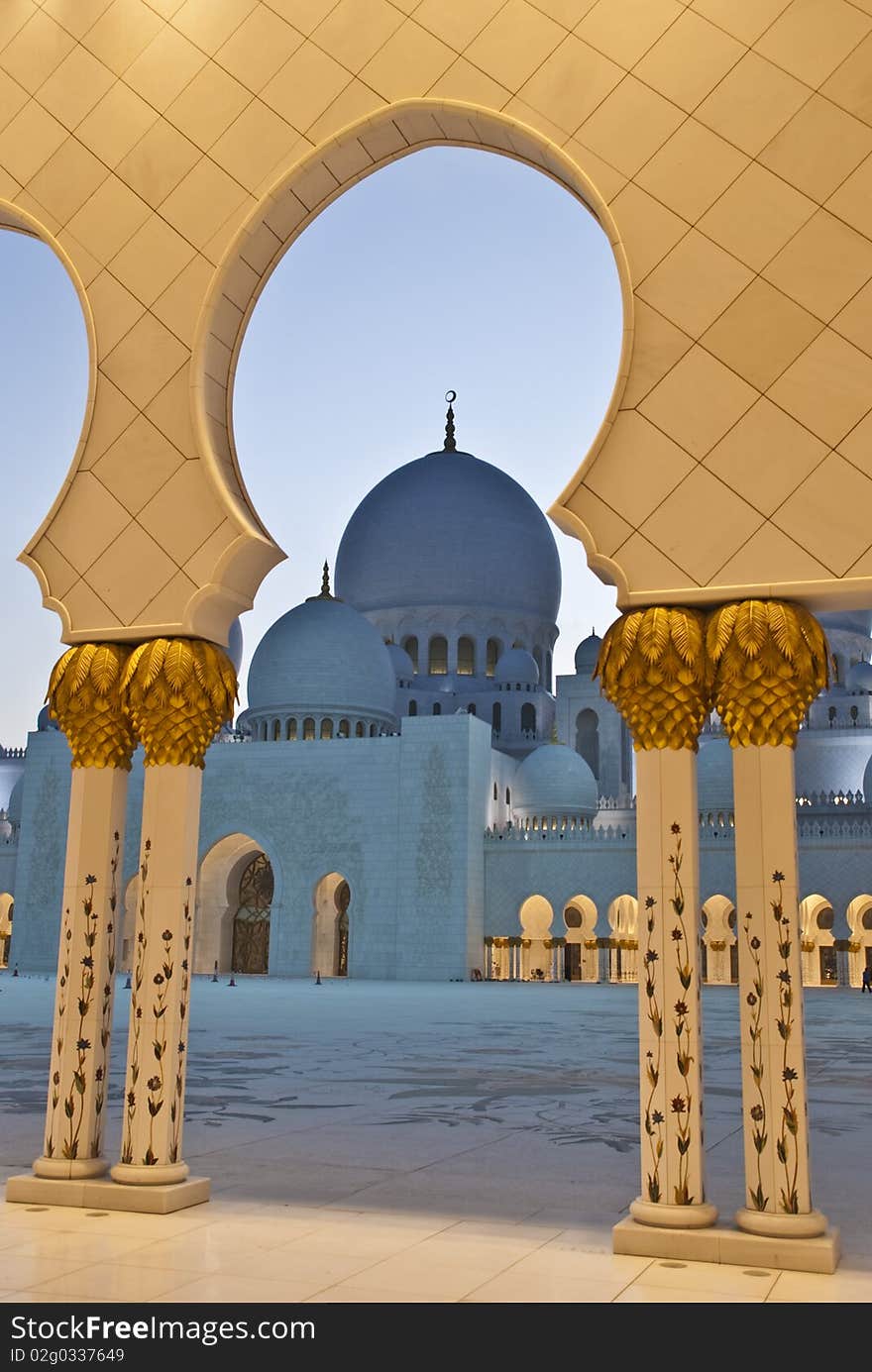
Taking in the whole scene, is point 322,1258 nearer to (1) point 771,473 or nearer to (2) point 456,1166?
(2) point 456,1166

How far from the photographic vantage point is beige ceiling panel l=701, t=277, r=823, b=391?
4098mm

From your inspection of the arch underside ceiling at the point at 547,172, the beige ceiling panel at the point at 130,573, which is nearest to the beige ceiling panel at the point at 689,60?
the arch underside ceiling at the point at 547,172

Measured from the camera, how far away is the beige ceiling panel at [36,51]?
205 inches

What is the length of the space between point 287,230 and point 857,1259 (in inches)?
162

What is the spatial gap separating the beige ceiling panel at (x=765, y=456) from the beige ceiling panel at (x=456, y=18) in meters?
1.81

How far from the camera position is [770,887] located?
3.83 m


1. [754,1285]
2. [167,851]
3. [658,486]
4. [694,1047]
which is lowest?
[754,1285]

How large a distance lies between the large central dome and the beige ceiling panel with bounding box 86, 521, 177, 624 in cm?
2896

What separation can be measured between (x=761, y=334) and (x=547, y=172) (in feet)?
3.94

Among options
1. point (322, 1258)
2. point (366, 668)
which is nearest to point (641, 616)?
point (322, 1258)

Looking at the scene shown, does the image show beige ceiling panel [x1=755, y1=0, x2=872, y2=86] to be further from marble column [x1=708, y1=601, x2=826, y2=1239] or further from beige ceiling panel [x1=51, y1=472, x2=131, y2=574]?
beige ceiling panel [x1=51, y1=472, x2=131, y2=574]

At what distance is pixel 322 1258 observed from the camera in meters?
3.46

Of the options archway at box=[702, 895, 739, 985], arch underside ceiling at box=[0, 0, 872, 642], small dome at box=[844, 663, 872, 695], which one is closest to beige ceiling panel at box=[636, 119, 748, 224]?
arch underside ceiling at box=[0, 0, 872, 642]

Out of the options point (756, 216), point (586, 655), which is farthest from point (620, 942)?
point (756, 216)
